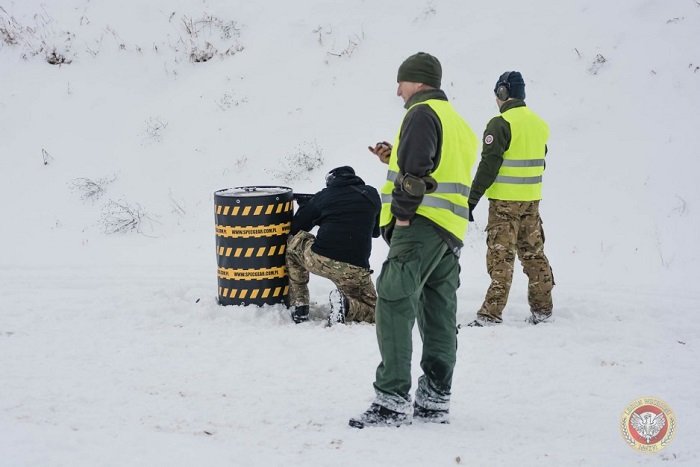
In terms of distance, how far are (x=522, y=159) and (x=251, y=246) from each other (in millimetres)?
2476

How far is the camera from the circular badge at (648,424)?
4.23 metres

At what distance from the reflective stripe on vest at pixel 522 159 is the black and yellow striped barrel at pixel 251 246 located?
1.98 m

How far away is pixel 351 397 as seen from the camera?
507 cm

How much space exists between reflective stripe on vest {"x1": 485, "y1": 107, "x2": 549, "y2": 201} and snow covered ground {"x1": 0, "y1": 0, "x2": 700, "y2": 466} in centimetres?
116

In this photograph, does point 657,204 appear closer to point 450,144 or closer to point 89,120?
point 450,144

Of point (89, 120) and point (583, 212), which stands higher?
point (89, 120)

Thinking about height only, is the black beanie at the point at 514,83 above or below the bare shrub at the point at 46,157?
above

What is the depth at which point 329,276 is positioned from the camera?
6719 millimetres

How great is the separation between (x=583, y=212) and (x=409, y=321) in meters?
5.65

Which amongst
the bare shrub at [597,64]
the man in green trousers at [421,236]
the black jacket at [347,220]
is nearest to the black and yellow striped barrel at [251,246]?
the black jacket at [347,220]

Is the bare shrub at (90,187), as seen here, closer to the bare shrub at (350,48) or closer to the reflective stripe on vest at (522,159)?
the bare shrub at (350,48)

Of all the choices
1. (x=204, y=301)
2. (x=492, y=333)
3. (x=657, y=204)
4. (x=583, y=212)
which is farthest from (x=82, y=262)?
(x=657, y=204)

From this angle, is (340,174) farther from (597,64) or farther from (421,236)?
(597,64)

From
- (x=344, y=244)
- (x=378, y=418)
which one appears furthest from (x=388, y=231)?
(x=344, y=244)
